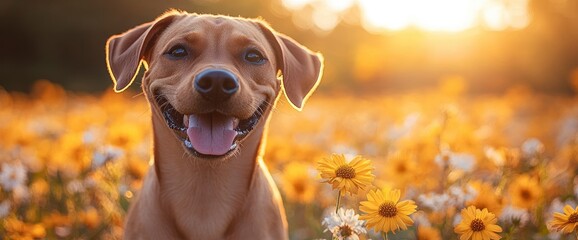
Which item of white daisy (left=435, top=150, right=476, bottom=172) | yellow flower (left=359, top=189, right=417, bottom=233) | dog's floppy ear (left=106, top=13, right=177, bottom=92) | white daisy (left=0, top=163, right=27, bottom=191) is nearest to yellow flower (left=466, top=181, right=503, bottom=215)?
white daisy (left=435, top=150, right=476, bottom=172)

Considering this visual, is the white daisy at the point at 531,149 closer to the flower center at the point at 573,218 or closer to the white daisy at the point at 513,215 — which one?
the white daisy at the point at 513,215

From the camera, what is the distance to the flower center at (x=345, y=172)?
Answer: 116 inches

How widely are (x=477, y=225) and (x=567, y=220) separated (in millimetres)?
406

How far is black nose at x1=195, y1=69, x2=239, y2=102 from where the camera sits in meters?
→ 3.25

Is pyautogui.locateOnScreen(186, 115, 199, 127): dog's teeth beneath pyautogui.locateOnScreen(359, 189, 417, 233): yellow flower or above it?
beneath

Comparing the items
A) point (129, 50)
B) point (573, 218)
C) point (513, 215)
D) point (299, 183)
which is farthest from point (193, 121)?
point (573, 218)

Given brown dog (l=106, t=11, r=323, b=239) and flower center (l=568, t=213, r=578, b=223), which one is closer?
flower center (l=568, t=213, r=578, b=223)

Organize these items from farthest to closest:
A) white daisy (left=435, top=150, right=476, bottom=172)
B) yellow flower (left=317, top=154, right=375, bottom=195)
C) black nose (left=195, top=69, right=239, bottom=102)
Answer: white daisy (left=435, top=150, right=476, bottom=172) → black nose (left=195, top=69, right=239, bottom=102) → yellow flower (left=317, top=154, right=375, bottom=195)

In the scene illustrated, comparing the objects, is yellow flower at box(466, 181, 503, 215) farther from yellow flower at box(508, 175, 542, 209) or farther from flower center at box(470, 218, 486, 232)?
flower center at box(470, 218, 486, 232)

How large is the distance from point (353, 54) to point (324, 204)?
2543cm

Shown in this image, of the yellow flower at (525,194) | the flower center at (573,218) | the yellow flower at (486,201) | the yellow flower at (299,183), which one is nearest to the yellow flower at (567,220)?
the flower center at (573,218)

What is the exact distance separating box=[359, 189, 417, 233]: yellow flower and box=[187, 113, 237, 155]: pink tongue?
89 centimetres

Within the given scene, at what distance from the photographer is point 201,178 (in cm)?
375

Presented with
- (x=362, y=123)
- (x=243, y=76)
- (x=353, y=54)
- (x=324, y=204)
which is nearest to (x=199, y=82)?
(x=243, y=76)
